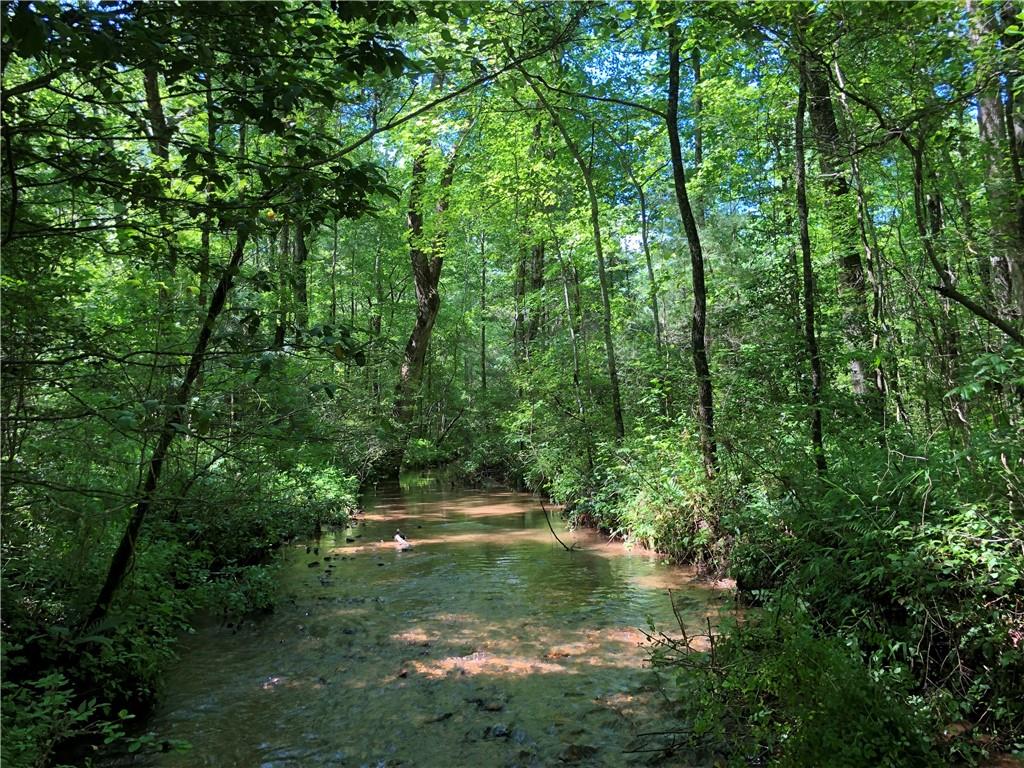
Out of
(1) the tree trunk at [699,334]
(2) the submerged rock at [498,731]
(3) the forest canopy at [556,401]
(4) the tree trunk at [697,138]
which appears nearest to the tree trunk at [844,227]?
(3) the forest canopy at [556,401]

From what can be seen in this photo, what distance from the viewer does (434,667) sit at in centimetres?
599

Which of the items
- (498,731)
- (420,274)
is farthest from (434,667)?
(420,274)

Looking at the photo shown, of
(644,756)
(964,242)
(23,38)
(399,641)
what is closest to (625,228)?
(964,242)

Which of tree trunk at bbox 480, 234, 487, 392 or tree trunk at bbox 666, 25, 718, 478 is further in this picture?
tree trunk at bbox 480, 234, 487, 392

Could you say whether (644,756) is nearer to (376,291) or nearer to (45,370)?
(45,370)

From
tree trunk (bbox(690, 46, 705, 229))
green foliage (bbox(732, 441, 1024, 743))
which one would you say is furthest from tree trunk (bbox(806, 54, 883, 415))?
tree trunk (bbox(690, 46, 705, 229))

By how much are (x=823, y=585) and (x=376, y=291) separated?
25.0 m

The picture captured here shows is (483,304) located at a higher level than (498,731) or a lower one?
higher

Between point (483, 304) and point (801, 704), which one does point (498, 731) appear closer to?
point (801, 704)

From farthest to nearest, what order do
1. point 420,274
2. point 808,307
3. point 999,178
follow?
point 420,274 < point 808,307 < point 999,178

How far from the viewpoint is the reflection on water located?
14.8ft

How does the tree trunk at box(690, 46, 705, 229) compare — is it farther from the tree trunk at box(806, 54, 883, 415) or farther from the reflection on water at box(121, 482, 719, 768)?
the reflection on water at box(121, 482, 719, 768)

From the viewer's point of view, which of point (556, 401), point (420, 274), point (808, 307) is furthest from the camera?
point (420, 274)

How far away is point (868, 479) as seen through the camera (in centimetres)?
559
